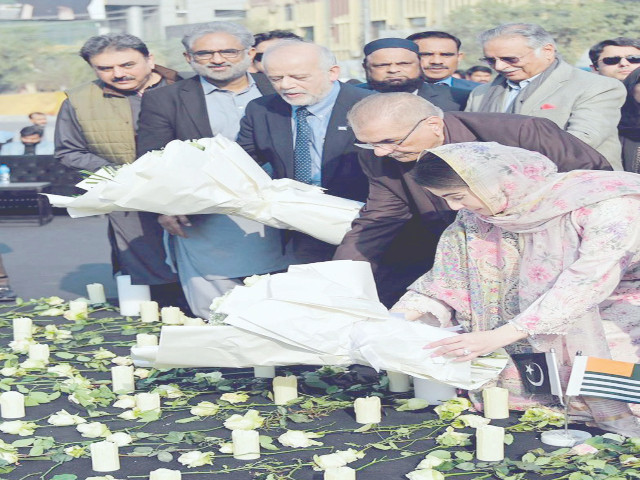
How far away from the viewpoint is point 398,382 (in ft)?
16.2

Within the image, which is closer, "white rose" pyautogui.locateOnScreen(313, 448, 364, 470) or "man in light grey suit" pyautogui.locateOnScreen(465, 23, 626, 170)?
"white rose" pyautogui.locateOnScreen(313, 448, 364, 470)

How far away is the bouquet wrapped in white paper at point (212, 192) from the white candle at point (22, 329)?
1004 millimetres

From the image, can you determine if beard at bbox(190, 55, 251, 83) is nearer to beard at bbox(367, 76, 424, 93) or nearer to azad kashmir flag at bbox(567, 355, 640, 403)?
beard at bbox(367, 76, 424, 93)

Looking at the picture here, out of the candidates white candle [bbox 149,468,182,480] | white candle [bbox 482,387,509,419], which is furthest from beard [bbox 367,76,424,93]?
white candle [bbox 149,468,182,480]

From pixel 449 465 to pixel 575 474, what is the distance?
1.45 feet

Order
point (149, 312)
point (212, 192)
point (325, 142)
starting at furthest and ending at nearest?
point (149, 312)
point (325, 142)
point (212, 192)

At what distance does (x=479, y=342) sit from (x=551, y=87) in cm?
185

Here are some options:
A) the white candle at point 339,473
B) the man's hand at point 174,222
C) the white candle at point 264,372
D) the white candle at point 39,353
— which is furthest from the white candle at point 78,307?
the white candle at point 339,473

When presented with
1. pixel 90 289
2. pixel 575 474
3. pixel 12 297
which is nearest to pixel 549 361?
pixel 575 474

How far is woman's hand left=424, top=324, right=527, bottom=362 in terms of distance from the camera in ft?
13.9

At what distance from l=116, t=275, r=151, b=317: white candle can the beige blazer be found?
8.78ft

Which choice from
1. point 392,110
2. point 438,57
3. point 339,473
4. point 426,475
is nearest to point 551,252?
point 392,110

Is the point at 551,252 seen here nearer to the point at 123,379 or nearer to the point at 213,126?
the point at 123,379

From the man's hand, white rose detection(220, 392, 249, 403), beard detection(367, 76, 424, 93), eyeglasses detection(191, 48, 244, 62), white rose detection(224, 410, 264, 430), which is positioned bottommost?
white rose detection(220, 392, 249, 403)
